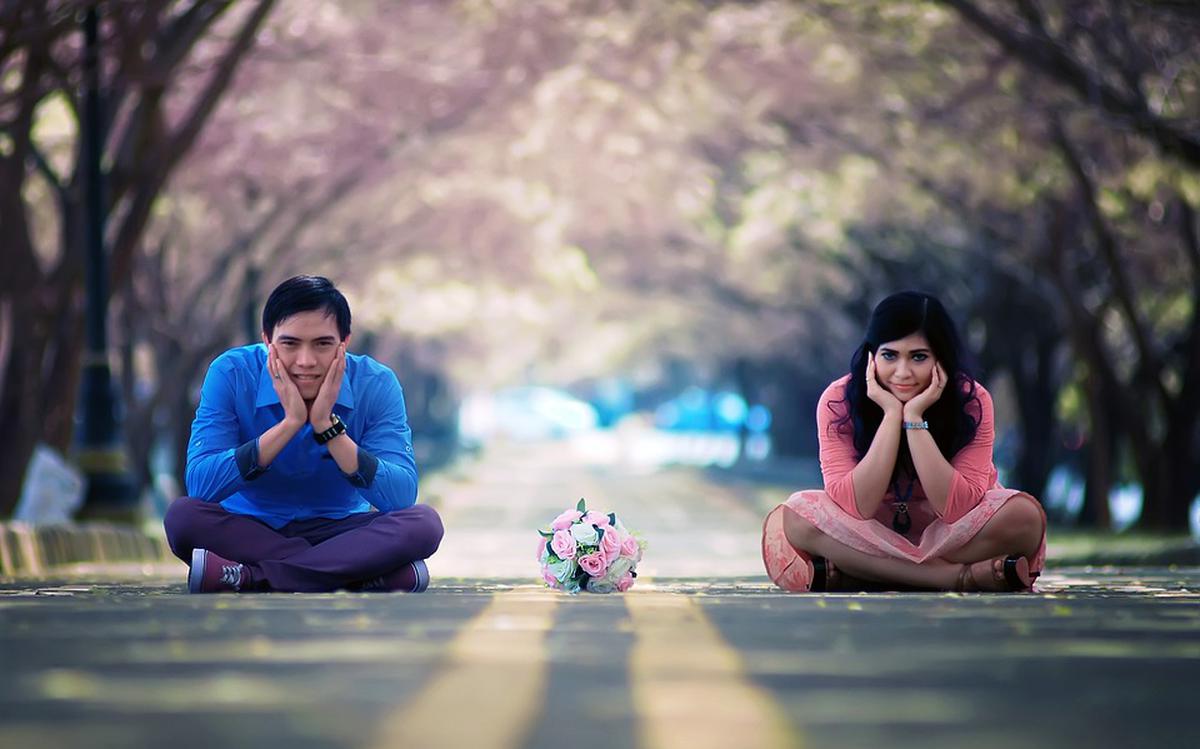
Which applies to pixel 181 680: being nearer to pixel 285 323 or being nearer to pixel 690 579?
pixel 285 323

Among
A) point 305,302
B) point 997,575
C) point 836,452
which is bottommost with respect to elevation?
point 997,575

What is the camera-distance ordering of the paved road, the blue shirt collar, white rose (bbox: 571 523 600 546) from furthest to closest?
white rose (bbox: 571 523 600 546) → the blue shirt collar → the paved road

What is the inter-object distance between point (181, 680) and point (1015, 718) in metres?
2.18

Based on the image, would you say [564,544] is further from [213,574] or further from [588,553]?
[213,574]

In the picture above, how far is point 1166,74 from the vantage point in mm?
20656

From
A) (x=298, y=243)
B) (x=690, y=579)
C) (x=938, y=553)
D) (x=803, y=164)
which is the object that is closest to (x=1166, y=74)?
(x=690, y=579)

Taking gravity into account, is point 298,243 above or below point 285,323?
above

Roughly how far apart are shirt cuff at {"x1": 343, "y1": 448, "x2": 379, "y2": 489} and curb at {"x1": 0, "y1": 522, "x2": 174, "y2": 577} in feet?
21.1

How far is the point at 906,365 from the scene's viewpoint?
9656 millimetres

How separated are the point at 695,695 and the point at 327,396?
422 centimetres

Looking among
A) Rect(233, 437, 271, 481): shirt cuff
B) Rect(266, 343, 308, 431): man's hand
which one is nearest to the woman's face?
Rect(266, 343, 308, 431): man's hand

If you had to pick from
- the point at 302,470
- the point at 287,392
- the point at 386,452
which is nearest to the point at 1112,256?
the point at 386,452

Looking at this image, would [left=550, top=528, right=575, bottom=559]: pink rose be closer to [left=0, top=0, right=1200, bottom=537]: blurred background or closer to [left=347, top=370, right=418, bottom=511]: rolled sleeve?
[left=347, top=370, right=418, bottom=511]: rolled sleeve

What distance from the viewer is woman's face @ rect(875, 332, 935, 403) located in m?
9.66
